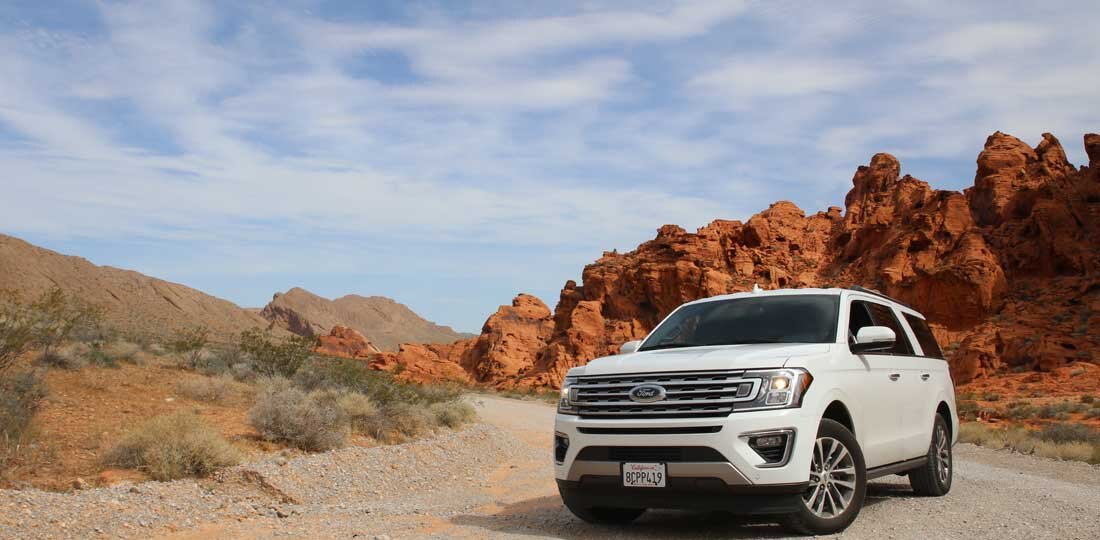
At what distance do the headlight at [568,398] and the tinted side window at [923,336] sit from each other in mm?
4213

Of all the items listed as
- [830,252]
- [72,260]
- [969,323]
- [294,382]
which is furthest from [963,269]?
[72,260]

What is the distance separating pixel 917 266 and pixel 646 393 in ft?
155

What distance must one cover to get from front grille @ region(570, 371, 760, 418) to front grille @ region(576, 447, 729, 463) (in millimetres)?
255

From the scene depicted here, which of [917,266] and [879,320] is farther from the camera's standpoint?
[917,266]

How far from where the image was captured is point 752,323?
7.98 m

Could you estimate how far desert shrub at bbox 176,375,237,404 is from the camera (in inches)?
558

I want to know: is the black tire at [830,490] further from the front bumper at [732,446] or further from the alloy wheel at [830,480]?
the front bumper at [732,446]

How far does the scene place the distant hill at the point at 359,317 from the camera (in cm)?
13088

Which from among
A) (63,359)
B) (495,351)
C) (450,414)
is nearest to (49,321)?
(63,359)

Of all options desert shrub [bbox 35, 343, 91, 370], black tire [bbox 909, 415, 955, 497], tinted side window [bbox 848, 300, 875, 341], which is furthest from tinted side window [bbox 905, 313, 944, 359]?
desert shrub [bbox 35, 343, 91, 370]

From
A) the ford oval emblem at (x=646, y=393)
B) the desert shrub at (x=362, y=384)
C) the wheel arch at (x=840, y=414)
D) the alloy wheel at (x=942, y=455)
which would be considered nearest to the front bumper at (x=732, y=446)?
the ford oval emblem at (x=646, y=393)

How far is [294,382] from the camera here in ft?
Answer: 55.2

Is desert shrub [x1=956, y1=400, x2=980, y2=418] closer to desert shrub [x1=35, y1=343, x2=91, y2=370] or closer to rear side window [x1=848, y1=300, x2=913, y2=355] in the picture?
rear side window [x1=848, y1=300, x2=913, y2=355]

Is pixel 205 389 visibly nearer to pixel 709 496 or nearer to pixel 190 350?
pixel 190 350
